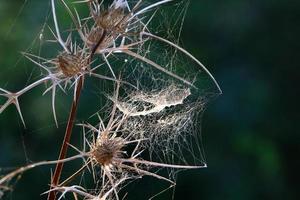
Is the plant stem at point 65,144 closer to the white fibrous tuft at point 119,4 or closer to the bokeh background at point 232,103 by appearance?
the white fibrous tuft at point 119,4

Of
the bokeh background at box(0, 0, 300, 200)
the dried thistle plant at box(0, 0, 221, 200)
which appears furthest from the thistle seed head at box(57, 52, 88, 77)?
the bokeh background at box(0, 0, 300, 200)

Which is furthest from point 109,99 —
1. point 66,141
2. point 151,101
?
point 66,141

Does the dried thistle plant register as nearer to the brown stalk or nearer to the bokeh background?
the brown stalk

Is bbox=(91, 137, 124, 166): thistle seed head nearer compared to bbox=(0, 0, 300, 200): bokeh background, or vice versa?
bbox=(91, 137, 124, 166): thistle seed head

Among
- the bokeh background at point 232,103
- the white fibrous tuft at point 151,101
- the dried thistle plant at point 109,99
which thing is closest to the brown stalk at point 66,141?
the dried thistle plant at point 109,99

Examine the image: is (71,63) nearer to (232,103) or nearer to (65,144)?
(65,144)

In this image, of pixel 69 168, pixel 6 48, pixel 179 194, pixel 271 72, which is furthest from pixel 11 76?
pixel 271 72

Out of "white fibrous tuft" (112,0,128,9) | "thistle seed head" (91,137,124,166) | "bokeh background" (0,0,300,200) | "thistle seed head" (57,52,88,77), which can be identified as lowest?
"bokeh background" (0,0,300,200)

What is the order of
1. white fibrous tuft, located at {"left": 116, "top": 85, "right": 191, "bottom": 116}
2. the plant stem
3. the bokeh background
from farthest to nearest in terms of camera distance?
1. the bokeh background
2. white fibrous tuft, located at {"left": 116, "top": 85, "right": 191, "bottom": 116}
3. the plant stem
